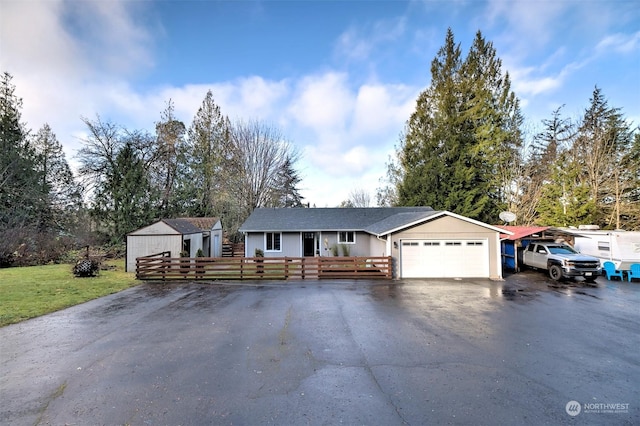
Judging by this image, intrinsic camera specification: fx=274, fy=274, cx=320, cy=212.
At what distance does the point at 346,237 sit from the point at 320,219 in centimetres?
228

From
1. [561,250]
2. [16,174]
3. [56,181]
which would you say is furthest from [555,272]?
[56,181]

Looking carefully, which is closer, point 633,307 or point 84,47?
point 633,307

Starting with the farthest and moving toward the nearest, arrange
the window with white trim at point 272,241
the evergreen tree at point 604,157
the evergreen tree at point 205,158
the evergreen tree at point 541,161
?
the evergreen tree at point 205,158, the evergreen tree at point 541,161, the evergreen tree at point 604,157, the window with white trim at point 272,241

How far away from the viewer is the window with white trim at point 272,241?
18.8m

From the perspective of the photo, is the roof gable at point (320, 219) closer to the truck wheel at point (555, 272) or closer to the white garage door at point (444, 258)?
the white garage door at point (444, 258)

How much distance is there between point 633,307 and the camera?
331 inches

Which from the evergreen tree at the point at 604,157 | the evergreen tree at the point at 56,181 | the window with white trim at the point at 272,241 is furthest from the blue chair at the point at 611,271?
the evergreen tree at the point at 56,181

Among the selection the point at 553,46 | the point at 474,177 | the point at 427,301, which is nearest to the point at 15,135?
the point at 427,301

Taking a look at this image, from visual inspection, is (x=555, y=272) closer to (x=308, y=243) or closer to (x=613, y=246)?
(x=613, y=246)

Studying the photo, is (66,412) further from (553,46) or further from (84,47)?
(553,46)

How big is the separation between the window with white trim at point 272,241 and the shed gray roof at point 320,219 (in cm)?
66

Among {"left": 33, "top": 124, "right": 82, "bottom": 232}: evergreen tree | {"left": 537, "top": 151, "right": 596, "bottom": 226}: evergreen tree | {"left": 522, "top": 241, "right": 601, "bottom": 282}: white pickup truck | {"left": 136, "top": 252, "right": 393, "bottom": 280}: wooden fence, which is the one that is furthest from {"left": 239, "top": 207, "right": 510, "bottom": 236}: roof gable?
{"left": 33, "top": 124, "right": 82, "bottom": 232}: evergreen tree

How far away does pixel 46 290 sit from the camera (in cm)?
1016

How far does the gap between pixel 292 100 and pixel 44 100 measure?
12.9 metres
